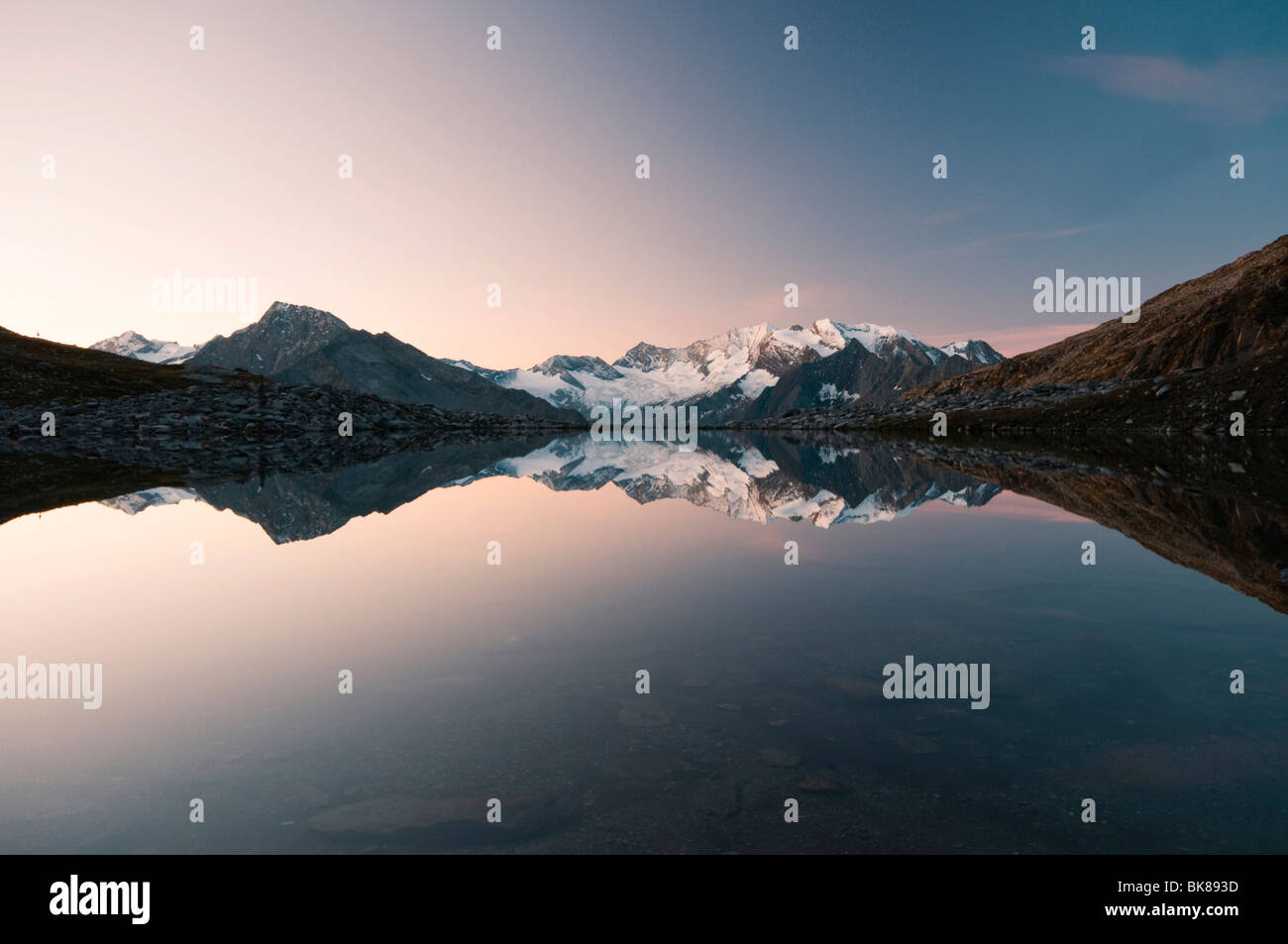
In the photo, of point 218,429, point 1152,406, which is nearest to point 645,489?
point 218,429

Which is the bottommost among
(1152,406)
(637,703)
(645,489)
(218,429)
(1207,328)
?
(637,703)

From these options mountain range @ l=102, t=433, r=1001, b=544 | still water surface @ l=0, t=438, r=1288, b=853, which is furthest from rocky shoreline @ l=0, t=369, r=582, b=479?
still water surface @ l=0, t=438, r=1288, b=853

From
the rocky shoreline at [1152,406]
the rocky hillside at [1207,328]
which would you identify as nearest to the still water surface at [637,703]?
the rocky shoreline at [1152,406]

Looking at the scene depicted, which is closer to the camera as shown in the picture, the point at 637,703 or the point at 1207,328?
the point at 637,703

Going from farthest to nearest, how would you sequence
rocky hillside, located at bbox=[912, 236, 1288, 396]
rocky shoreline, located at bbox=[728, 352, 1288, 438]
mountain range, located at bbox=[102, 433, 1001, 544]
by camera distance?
rocky hillside, located at bbox=[912, 236, 1288, 396], rocky shoreline, located at bbox=[728, 352, 1288, 438], mountain range, located at bbox=[102, 433, 1001, 544]

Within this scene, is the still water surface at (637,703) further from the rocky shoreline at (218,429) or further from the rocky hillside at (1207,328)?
the rocky hillside at (1207,328)

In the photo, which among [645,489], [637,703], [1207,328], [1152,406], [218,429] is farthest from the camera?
[1207,328]

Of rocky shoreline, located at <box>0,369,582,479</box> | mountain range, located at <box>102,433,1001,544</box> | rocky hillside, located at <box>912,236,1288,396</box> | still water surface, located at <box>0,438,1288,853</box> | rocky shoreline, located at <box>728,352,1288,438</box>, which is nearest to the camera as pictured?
still water surface, located at <box>0,438,1288,853</box>

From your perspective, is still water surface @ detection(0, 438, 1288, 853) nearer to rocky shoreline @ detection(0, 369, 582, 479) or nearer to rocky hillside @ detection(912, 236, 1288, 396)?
rocky shoreline @ detection(0, 369, 582, 479)

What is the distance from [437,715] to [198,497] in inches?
1551

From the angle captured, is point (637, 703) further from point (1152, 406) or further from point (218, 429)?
point (218, 429)
